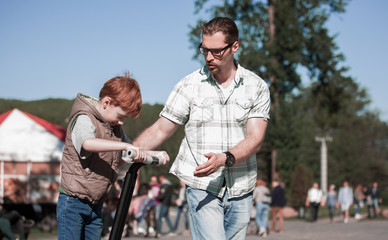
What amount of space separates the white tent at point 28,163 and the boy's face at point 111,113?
581 inches

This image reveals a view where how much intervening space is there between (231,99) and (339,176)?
62.2 meters

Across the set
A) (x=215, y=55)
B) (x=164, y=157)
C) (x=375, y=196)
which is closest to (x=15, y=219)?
(x=215, y=55)

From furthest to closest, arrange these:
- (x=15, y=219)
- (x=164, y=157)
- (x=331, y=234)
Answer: (x=331, y=234)
(x=15, y=219)
(x=164, y=157)

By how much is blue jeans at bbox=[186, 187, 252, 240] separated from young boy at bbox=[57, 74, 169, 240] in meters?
0.63

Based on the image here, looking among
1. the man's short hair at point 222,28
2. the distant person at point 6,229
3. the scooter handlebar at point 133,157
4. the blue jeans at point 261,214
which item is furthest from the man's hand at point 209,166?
the blue jeans at point 261,214

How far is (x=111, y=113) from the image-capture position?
12.6 ft

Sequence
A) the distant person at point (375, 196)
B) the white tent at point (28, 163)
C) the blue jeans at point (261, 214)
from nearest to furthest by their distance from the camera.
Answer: the blue jeans at point (261, 214) < the white tent at point (28, 163) < the distant person at point (375, 196)

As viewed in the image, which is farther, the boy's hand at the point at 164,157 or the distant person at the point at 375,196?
the distant person at the point at 375,196

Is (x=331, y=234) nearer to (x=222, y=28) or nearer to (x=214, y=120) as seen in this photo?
(x=214, y=120)

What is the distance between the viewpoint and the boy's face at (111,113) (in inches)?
151

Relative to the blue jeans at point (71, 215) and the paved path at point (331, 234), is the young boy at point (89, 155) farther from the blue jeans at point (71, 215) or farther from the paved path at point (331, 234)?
the paved path at point (331, 234)

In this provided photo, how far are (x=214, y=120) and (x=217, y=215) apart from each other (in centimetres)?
64

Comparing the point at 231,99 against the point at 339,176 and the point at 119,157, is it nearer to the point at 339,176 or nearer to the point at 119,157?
the point at 119,157

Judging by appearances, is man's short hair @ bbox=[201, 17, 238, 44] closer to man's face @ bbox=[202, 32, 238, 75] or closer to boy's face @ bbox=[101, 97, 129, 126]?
man's face @ bbox=[202, 32, 238, 75]
